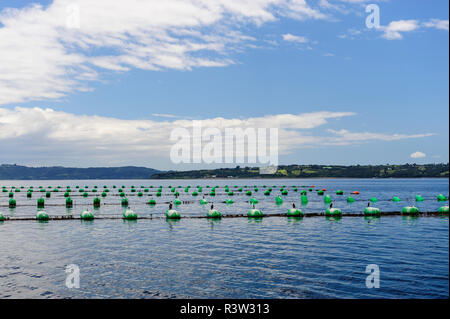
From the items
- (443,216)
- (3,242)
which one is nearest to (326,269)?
(3,242)

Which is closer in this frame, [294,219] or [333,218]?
[294,219]

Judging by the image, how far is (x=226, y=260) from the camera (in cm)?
3459

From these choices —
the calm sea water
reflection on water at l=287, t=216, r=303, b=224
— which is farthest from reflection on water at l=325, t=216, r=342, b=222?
the calm sea water

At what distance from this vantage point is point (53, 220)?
66.4m

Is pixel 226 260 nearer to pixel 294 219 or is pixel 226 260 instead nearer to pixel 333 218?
pixel 294 219

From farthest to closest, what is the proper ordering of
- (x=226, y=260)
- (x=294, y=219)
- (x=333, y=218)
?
(x=333, y=218)
(x=294, y=219)
(x=226, y=260)

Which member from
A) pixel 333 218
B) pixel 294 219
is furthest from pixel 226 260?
pixel 333 218

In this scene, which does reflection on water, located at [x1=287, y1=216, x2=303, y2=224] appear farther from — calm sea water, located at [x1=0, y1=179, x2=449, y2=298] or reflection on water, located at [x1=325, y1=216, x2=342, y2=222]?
reflection on water, located at [x1=325, y1=216, x2=342, y2=222]

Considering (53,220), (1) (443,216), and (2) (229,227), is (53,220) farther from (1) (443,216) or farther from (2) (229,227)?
(1) (443,216)

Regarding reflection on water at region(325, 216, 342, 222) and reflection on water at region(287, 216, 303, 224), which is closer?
reflection on water at region(287, 216, 303, 224)

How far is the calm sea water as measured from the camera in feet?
85.0

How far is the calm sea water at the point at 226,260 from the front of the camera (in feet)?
→ 85.0
